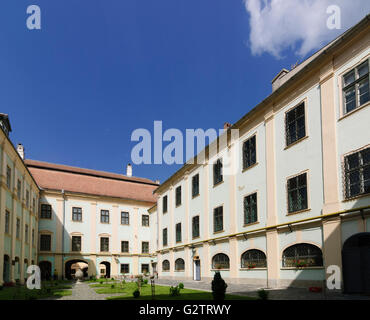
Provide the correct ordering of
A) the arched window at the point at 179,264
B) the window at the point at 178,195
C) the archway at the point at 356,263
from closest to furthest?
1. the archway at the point at 356,263
2. the arched window at the point at 179,264
3. the window at the point at 178,195

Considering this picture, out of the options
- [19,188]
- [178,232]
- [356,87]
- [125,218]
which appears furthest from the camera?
[125,218]

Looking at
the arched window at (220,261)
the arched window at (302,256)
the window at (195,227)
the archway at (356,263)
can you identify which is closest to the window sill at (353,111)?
the archway at (356,263)

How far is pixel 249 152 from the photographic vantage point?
76.6 ft

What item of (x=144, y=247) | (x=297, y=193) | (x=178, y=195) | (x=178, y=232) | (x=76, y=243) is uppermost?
(x=178, y=195)

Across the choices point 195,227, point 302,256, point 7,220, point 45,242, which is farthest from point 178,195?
point 302,256

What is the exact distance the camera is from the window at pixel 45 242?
41531 mm

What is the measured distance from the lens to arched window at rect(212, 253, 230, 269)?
81.8ft

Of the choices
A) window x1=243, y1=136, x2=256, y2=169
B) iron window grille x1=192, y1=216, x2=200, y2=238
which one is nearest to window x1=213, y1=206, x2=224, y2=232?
iron window grille x1=192, y1=216, x2=200, y2=238

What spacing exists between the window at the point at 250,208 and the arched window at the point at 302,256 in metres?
3.52

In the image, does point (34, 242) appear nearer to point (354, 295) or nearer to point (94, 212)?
point (94, 212)

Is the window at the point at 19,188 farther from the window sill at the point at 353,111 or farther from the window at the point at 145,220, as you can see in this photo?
the window sill at the point at 353,111

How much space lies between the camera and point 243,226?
23109 millimetres

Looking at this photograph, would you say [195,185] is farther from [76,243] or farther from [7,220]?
[76,243]

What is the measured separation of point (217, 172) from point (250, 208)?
17.2 ft
